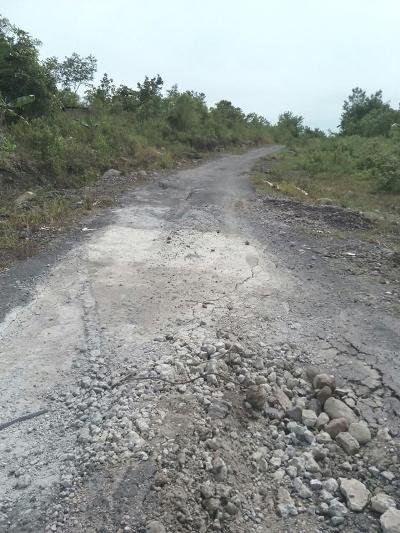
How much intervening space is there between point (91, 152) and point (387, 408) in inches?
415

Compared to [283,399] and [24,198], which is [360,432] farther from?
[24,198]

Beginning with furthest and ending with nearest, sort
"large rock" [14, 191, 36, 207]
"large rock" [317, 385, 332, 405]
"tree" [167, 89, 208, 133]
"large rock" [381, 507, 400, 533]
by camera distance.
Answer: "tree" [167, 89, 208, 133] < "large rock" [14, 191, 36, 207] < "large rock" [317, 385, 332, 405] < "large rock" [381, 507, 400, 533]

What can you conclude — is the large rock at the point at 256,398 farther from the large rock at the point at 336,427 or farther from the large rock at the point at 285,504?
the large rock at the point at 285,504

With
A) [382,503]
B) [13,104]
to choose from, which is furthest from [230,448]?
[13,104]

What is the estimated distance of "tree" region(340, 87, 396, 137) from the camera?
84.8 feet

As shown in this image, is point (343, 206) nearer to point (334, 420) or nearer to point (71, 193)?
point (71, 193)

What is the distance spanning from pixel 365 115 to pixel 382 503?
32.6 metres

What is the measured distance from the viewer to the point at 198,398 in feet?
9.54

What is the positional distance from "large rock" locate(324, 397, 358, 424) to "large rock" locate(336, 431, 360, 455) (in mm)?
156

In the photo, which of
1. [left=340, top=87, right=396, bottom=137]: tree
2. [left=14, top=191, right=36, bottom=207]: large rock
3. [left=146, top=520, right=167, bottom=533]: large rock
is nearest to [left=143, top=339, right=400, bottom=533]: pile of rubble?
[left=146, top=520, right=167, bottom=533]: large rock

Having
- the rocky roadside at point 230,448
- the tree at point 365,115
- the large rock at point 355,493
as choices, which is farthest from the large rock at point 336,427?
the tree at point 365,115

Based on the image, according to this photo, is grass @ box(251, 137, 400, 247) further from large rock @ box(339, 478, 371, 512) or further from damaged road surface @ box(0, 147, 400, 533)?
large rock @ box(339, 478, 371, 512)

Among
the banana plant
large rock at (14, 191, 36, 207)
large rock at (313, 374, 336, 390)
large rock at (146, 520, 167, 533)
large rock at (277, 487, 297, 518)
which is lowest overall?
large rock at (277, 487, 297, 518)

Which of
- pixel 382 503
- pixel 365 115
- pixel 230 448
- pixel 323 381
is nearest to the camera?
pixel 382 503
